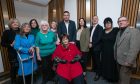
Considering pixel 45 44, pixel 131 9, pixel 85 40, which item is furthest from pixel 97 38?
pixel 45 44

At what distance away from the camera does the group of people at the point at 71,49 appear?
8.57ft

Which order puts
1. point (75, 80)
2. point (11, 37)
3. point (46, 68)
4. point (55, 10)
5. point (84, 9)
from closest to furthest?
point (75, 80) < point (11, 37) < point (46, 68) < point (84, 9) < point (55, 10)

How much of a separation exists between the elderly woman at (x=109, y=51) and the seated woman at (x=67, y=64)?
37.9 inches

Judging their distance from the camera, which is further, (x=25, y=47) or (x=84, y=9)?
(x=84, y=9)

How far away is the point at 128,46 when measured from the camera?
252 cm

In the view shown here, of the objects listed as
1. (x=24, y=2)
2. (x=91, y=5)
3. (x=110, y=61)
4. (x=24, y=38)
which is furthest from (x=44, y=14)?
(x=110, y=61)

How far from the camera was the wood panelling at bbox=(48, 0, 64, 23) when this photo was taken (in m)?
4.59

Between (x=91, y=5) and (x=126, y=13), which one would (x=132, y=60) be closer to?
(x=126, y=13)

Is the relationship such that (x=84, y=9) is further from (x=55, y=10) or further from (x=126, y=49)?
(x=126, y=49)

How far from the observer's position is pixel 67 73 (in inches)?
104

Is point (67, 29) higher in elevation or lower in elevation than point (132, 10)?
lower

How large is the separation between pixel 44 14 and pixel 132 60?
135 inches

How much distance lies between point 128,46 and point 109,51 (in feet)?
2.75

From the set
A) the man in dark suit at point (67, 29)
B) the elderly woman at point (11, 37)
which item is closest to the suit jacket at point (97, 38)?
the man in dark suit at point (67, 29)
